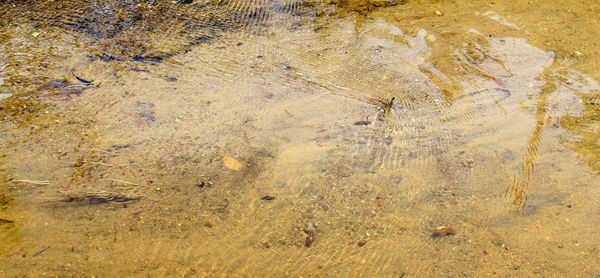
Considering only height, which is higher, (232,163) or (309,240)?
(232,163)

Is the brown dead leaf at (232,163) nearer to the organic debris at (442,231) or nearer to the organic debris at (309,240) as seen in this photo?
the organic debris at (309,240)

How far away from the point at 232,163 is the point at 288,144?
408mm

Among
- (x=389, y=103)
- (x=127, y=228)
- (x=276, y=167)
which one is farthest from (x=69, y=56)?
(x=389, y=103)

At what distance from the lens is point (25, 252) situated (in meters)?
1.87

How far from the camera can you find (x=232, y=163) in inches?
95.3

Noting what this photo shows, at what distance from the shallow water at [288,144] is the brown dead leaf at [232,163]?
0.01 m

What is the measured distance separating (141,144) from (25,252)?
86 cm

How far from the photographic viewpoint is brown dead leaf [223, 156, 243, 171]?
240 centimetres

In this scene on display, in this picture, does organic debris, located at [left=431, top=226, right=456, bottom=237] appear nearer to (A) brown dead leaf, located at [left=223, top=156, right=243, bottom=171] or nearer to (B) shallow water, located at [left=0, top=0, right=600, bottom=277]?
(B) shallow water, located at [left=0, top=0, right=600, bottom=277]

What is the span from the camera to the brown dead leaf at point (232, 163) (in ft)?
7.87

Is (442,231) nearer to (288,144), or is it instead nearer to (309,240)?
(309,240)

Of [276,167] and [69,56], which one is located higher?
[69,56]

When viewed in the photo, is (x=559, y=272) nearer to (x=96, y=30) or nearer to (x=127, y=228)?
(x=127, y=228)

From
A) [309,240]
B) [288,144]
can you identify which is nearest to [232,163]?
[288,144]
